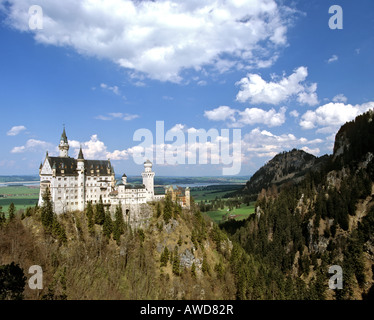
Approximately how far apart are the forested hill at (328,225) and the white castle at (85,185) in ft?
225

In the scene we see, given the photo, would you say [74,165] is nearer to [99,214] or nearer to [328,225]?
[99,214]

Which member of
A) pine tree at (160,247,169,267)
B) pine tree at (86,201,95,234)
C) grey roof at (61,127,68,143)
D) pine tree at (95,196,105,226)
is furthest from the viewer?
grey roof at (61,127,68,143)

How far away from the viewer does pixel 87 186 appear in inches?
3351

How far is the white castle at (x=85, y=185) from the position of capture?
7838 cm

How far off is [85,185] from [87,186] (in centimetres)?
77

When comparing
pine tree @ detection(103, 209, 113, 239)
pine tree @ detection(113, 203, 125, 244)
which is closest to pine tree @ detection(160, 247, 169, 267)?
pine tree @ detection(113, 203, 125, 244)

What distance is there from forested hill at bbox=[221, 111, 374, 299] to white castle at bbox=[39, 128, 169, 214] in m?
68.5

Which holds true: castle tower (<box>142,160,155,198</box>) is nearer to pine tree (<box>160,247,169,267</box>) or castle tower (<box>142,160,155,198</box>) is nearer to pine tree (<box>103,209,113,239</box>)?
pine tree (<box>103,209,113,239</box>)

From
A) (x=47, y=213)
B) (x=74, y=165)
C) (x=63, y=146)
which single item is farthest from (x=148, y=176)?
(x=47, y=213)

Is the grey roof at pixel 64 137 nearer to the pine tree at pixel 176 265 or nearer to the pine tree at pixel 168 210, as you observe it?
the pine tree at pixel 168 210

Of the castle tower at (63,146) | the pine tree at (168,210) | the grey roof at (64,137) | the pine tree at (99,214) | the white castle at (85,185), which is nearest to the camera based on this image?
the white castle at (85,185)

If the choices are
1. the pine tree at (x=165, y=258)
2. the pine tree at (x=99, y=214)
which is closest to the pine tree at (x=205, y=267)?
the pine tree at (x=165, y=258)

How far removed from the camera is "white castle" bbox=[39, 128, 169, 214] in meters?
78.4
